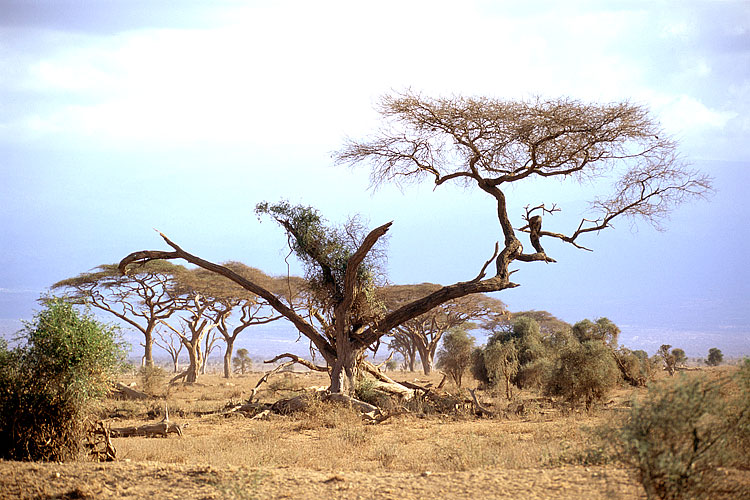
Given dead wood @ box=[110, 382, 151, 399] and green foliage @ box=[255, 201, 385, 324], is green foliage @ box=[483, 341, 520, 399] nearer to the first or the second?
green foliage @ box=[255, 201, 385, 324]

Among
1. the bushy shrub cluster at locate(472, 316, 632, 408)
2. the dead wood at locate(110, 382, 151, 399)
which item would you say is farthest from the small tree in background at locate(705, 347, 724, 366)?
the dead wood at locate(110, 382, 151, 399)

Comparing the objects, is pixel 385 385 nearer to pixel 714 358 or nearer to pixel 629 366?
pixel 629 366

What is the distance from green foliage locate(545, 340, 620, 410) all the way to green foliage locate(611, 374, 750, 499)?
10.5 m

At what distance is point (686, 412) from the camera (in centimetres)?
509

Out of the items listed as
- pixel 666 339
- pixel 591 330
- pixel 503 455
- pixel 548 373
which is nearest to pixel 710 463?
pixel 503 455

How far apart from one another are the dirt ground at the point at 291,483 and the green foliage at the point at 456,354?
664 inches

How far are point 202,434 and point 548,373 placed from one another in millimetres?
8871

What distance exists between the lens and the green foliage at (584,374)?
15586mm

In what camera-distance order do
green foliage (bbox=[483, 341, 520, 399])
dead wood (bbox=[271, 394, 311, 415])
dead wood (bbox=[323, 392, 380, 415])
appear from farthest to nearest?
green foliage (bbox=[483, 341, 520, 399])
dead wood (bbox=[271, 394, 311, 415])
dead wood (bbox=[323, 392, 380, 415])

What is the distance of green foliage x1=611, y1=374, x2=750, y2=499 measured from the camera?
499 centimetres

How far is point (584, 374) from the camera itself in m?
15.5

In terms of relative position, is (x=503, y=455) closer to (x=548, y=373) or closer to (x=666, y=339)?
(x=548, y=373)

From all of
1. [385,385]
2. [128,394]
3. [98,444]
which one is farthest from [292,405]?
[128,394]

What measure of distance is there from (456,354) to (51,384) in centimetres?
1892
